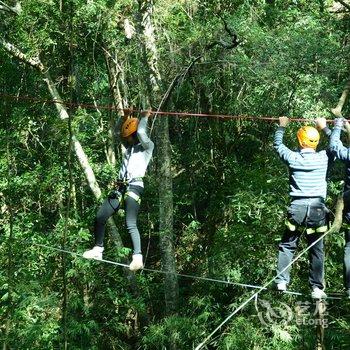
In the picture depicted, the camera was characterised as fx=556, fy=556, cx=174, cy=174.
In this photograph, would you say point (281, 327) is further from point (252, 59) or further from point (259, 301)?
point (252, 59)

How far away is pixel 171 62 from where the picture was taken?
6.28 m

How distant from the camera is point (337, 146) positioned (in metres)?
3.72

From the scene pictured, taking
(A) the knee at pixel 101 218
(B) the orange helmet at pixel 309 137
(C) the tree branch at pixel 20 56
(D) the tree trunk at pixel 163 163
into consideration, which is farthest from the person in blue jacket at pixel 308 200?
(C) the tree branch at pixel 20 56

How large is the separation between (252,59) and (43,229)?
3559 millimetres

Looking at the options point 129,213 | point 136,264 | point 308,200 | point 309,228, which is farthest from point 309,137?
point 136,264

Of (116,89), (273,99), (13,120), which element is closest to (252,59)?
(273,99)

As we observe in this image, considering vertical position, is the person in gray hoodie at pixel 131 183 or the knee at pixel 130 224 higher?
the person in gray hoodie at pixel 131 183

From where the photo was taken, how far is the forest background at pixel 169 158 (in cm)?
584

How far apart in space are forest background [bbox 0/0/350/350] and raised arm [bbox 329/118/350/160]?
6.14ft

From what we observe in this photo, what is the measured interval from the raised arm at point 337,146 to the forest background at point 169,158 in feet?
6.14

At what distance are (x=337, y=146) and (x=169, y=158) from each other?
2900 mm

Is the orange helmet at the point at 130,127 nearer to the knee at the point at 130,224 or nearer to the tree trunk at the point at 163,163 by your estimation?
the knee at the point at 130,224

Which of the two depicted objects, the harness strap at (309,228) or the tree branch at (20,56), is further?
the tree branch at (20,56)

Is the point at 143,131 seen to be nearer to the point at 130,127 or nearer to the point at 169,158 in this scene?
the point at 130,127
